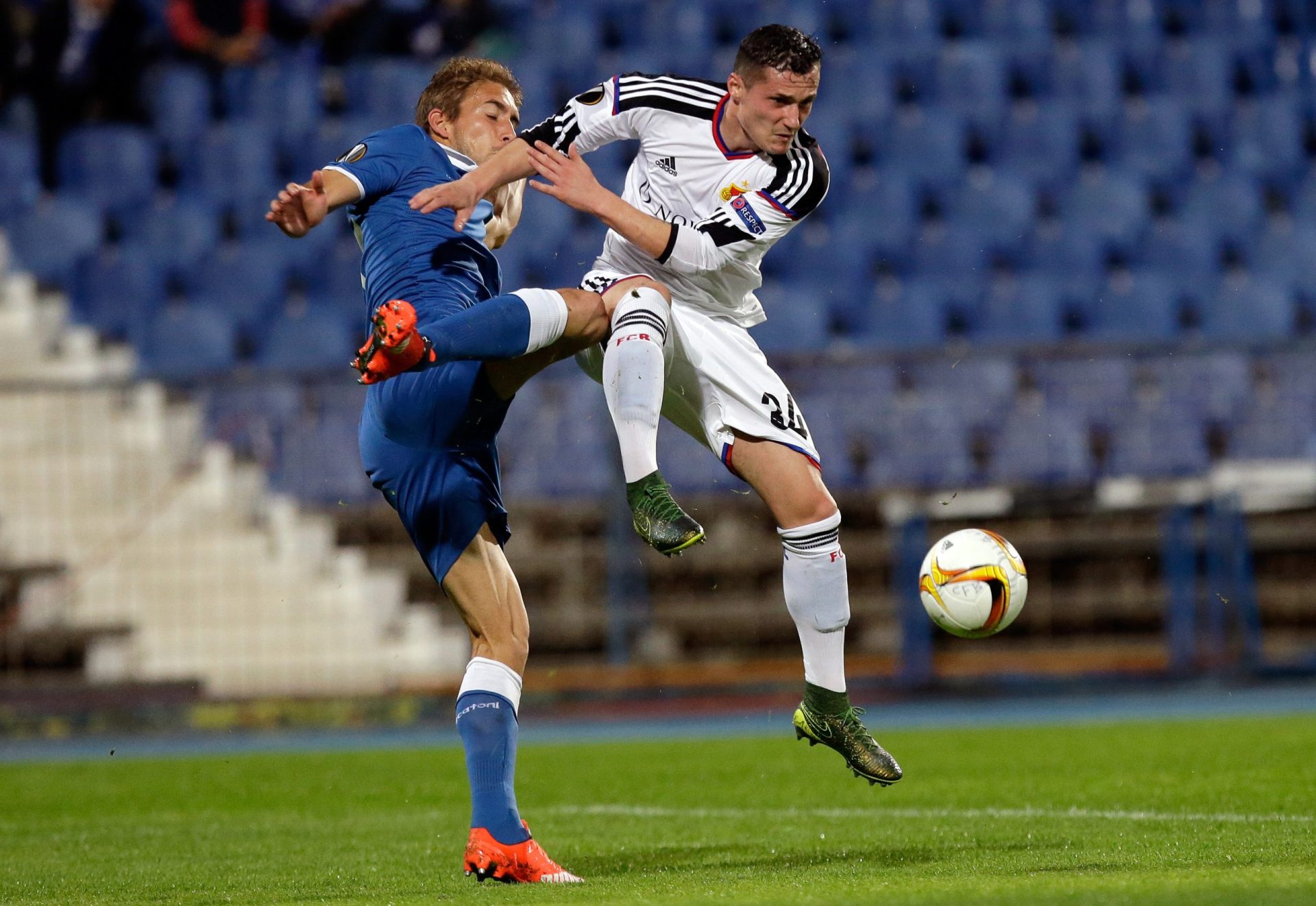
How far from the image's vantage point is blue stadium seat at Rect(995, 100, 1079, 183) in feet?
42.0

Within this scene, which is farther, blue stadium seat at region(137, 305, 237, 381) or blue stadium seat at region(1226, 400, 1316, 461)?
blue stadium seat at region(137, 305, 237, 381)

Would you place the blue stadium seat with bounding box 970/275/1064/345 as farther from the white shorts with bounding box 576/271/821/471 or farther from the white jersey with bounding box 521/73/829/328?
the white shorts with bounding box 576/271/821/471

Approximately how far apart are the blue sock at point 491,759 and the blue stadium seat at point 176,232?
869 cm

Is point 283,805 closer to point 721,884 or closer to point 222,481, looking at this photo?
point 721,884

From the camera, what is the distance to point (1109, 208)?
1258cm

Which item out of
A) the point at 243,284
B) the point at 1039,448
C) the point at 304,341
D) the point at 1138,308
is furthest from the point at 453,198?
the point at 1138,308

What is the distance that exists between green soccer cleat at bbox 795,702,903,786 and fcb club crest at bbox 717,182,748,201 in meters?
1.49

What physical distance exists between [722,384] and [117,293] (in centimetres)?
851

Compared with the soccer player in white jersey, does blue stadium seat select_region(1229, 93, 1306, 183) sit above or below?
above

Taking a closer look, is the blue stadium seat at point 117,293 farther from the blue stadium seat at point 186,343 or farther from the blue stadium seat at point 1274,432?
the blue stadium seat at point 1274,432

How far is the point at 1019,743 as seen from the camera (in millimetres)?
8102

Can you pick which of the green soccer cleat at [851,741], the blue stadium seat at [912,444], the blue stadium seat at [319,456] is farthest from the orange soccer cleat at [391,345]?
the blue stadium seat at [912,444]

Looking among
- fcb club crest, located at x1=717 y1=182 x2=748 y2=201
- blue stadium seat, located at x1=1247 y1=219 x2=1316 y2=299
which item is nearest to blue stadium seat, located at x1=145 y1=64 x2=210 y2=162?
blue stadium seat, located at x1=1247 y1=219 x2=1316 y2=299

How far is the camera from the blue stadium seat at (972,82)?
512 inches
